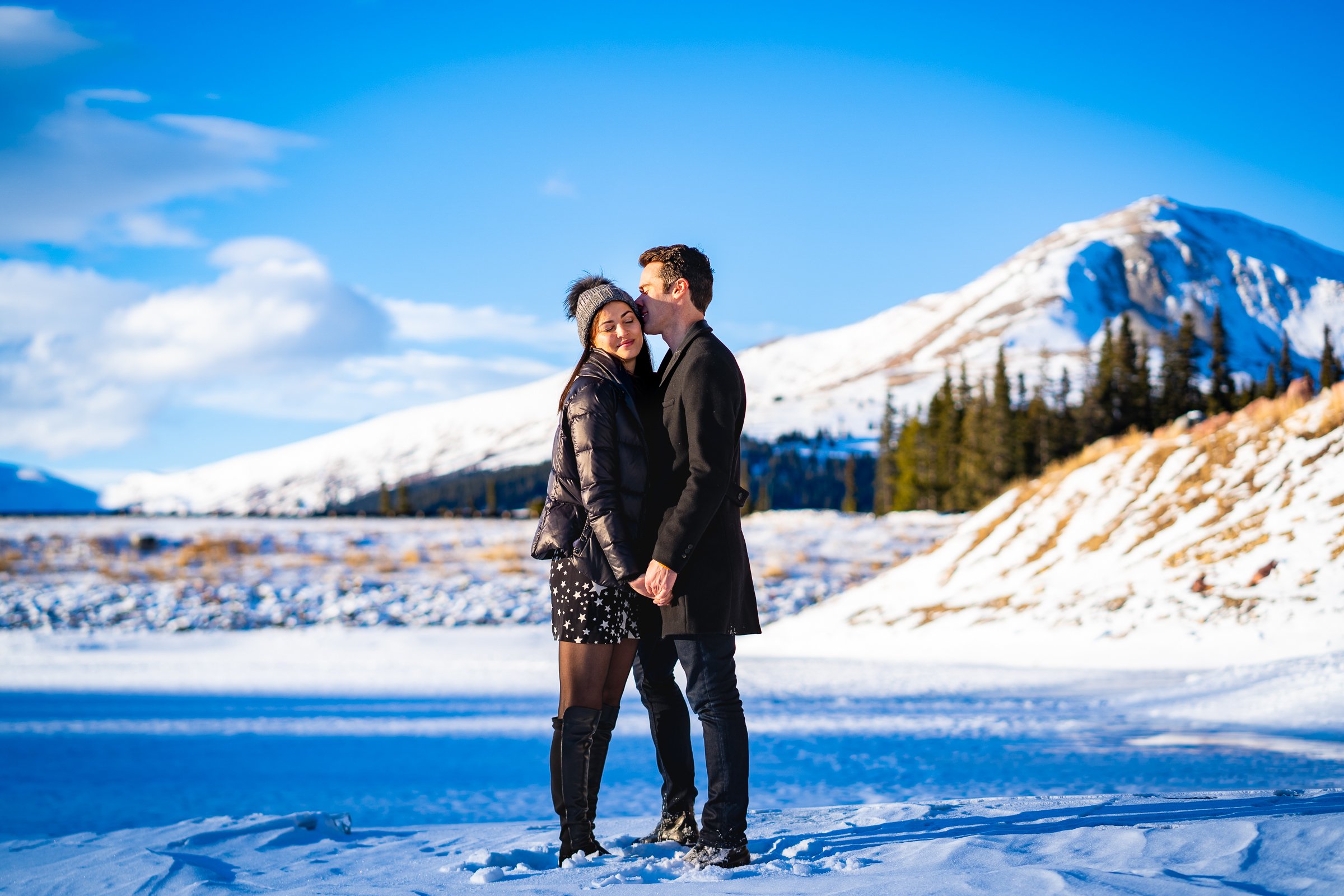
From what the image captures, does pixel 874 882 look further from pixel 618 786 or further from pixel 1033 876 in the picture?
pixel 618 786

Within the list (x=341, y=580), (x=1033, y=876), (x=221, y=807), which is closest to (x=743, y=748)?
(x=1033, y=876)

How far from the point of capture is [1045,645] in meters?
11.3

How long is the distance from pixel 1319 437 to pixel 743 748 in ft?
39.1

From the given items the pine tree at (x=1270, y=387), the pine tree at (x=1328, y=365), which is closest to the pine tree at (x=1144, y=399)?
the pine tree at (x=1270, y=387)

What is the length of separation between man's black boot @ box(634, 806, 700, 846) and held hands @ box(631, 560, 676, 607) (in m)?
0.91

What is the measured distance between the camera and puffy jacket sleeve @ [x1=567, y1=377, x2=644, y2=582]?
11.0 feet

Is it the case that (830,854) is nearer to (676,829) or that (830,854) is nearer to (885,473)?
(676,829)

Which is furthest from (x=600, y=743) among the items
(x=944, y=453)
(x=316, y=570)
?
(x=944, y=453)

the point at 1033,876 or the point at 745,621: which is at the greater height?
the point at 745,621

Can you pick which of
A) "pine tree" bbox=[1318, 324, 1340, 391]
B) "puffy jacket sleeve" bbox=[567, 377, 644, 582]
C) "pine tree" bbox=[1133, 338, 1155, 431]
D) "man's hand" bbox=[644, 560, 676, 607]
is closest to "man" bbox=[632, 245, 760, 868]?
"man's hand" bbox=[644, 560, 676, 607]

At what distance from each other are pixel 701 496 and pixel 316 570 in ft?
60.2

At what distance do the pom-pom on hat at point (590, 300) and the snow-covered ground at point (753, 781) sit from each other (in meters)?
1.83

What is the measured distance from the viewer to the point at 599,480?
3.40m

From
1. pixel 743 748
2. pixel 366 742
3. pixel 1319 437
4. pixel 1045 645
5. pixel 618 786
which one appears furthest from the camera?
pixel 1319 437
